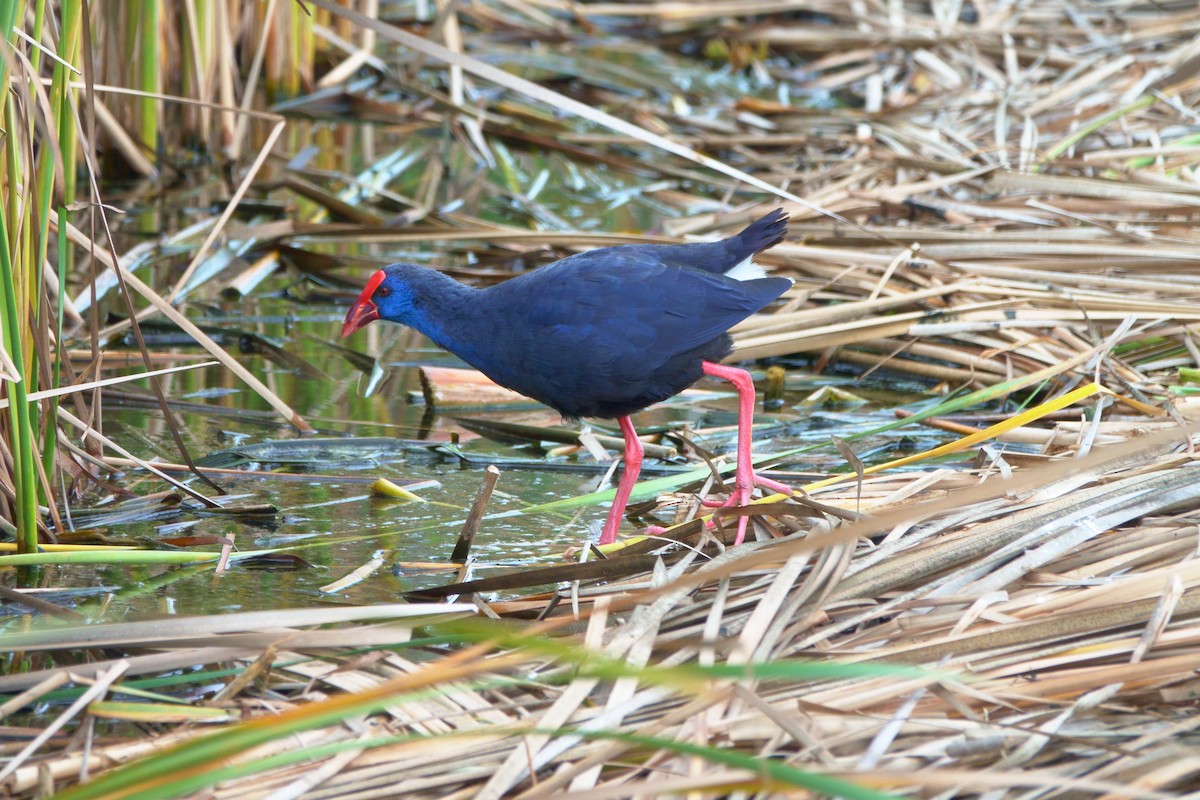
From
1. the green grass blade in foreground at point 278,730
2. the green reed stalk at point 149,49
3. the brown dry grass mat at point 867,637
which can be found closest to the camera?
the green grass blade in foreground at point 278,730

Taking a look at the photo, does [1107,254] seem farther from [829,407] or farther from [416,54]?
[416,54]

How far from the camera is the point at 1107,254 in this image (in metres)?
3.69

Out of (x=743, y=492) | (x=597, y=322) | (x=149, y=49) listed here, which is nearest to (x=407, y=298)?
(x=597, y=322)

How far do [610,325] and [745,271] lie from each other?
0.46 metres

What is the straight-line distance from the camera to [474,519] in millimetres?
2408

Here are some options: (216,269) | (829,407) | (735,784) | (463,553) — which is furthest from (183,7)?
(735,784)

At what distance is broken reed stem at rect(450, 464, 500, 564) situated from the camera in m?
2.36

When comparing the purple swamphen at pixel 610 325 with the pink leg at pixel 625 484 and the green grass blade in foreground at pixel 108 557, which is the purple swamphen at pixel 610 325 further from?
the green grass blade in foreground at pixel 108 557

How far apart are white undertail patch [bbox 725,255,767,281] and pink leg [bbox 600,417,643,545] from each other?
0.41 metres

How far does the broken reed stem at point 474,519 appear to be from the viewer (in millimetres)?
2357

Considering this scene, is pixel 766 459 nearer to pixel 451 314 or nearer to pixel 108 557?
pixel 451 314

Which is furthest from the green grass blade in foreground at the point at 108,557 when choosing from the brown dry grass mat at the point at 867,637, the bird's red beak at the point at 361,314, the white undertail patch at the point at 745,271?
the white undertail patch at the point at 745,271

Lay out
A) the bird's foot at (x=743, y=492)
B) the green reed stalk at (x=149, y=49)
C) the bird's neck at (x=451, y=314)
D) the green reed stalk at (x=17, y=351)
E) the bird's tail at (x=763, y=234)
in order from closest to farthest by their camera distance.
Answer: the green reed stalk at (x=17, y=351) → the bird's foot at (x=743, y=492) → the bird's neck at (x=451, y=314) → the bird's tail at (x=763, y=234) → the green reed stalk at (x=149, y=49)

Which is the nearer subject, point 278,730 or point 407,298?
point 278,730
